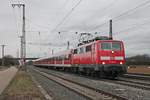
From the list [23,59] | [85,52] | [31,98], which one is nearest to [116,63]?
[85,52]

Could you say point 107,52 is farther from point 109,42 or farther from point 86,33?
point 86,33

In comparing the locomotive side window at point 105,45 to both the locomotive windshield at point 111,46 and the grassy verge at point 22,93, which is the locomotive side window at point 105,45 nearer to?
the locomotive windshield at point 111,46

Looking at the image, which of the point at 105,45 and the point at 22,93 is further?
the point at 105,45

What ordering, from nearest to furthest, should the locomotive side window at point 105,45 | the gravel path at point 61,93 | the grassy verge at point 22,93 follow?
the grassy verge at point 22,93
the gravel path at point 61,93
the locomotive side window at point 105,45

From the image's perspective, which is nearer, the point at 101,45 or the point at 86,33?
the point at 101,45

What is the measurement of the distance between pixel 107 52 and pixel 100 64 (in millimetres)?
1399

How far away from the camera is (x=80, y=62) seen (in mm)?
37156

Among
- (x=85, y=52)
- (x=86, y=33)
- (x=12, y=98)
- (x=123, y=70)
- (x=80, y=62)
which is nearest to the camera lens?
(x=12, y=98)

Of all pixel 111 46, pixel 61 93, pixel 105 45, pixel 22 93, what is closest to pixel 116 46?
pixel 111 46

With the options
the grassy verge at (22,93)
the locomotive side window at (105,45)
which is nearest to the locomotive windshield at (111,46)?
the locomotive side window at (105,45)

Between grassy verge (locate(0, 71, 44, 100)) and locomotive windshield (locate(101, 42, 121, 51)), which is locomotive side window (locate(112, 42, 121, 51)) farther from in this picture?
grassy verge (locate(0, 71, 44, 100))

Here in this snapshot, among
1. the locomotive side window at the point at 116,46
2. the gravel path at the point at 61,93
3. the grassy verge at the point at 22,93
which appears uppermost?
the locomotive side window at the point at 116,46

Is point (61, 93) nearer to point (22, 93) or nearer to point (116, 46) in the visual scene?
point (22, 93)

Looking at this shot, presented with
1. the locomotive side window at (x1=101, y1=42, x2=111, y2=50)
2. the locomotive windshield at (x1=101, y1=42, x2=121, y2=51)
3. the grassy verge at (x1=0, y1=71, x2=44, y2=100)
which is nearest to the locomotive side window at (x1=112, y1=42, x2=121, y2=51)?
the locomotive windshield at (x1=101, y1=42, x2=121, y2=51)
